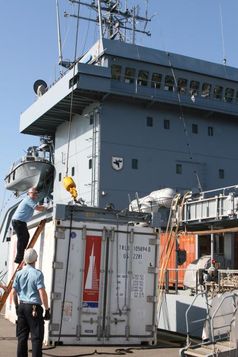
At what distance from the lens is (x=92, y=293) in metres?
9.02

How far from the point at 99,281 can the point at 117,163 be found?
55.8 ft

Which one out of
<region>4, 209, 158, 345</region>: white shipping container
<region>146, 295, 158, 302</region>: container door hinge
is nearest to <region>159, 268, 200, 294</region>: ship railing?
<region>146, 295, 158, 302</region>: container door hinge

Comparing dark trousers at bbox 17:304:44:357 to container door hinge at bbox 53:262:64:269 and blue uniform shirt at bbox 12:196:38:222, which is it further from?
blue uniform shirt at bbox 12:196:38:222

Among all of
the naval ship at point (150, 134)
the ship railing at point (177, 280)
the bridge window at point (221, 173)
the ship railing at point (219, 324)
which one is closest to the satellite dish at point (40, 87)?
the naval ship at point (150, 134)

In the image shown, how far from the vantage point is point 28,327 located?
6.33 meters

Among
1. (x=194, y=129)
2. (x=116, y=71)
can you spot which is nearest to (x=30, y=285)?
(x=116, y=71)

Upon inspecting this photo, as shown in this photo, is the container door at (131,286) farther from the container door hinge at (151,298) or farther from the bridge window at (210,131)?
the bridge window at (210,131)

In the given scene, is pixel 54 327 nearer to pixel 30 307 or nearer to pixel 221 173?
pixel 30 307

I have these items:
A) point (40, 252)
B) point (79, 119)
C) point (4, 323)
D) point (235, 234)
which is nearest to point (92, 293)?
point (40, 252)

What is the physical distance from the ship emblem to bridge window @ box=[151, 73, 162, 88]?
4631mm

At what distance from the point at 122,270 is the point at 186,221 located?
369 inches

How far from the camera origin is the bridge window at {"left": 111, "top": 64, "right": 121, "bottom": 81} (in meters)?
26.1

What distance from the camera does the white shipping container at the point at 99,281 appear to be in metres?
8.79

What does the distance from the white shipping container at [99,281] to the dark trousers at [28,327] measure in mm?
2320
